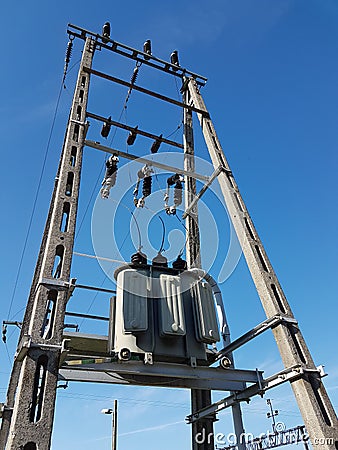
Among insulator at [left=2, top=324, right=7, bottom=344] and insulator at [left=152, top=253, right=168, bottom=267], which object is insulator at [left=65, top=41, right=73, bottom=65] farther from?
insulator at [left=2, top=324, right=7, bottom=344]

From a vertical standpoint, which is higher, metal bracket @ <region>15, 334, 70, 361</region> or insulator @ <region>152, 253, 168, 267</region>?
insulator @ <region>152, 253, 168, 267</region>

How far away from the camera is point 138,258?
5.93 meters

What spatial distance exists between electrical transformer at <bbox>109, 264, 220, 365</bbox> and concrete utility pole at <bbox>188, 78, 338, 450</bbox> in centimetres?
88

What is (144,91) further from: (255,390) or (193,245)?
(255,390)

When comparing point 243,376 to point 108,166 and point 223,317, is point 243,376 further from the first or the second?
point 108,166

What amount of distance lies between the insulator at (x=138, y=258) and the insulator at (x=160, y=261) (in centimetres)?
18

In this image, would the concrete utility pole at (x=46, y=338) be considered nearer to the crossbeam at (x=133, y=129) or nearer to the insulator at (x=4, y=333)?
the crossbeam at (x=133, y=129)

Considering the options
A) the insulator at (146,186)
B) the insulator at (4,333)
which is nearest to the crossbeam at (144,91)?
the insulator at (146,186)

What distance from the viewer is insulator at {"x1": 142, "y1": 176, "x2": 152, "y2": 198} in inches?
299

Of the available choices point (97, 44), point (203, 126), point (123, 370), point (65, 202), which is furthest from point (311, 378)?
point (97, 44)

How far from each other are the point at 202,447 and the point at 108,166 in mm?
5211

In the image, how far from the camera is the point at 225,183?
22.5 ft

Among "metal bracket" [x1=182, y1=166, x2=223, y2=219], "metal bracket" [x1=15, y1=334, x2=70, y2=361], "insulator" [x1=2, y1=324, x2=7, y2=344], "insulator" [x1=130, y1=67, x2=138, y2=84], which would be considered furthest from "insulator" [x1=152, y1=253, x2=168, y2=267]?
"insulator" [x1=2, y1=324, x2=7, y2=344]

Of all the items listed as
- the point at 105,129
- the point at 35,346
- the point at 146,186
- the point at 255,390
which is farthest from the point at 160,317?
the point at 105,129
